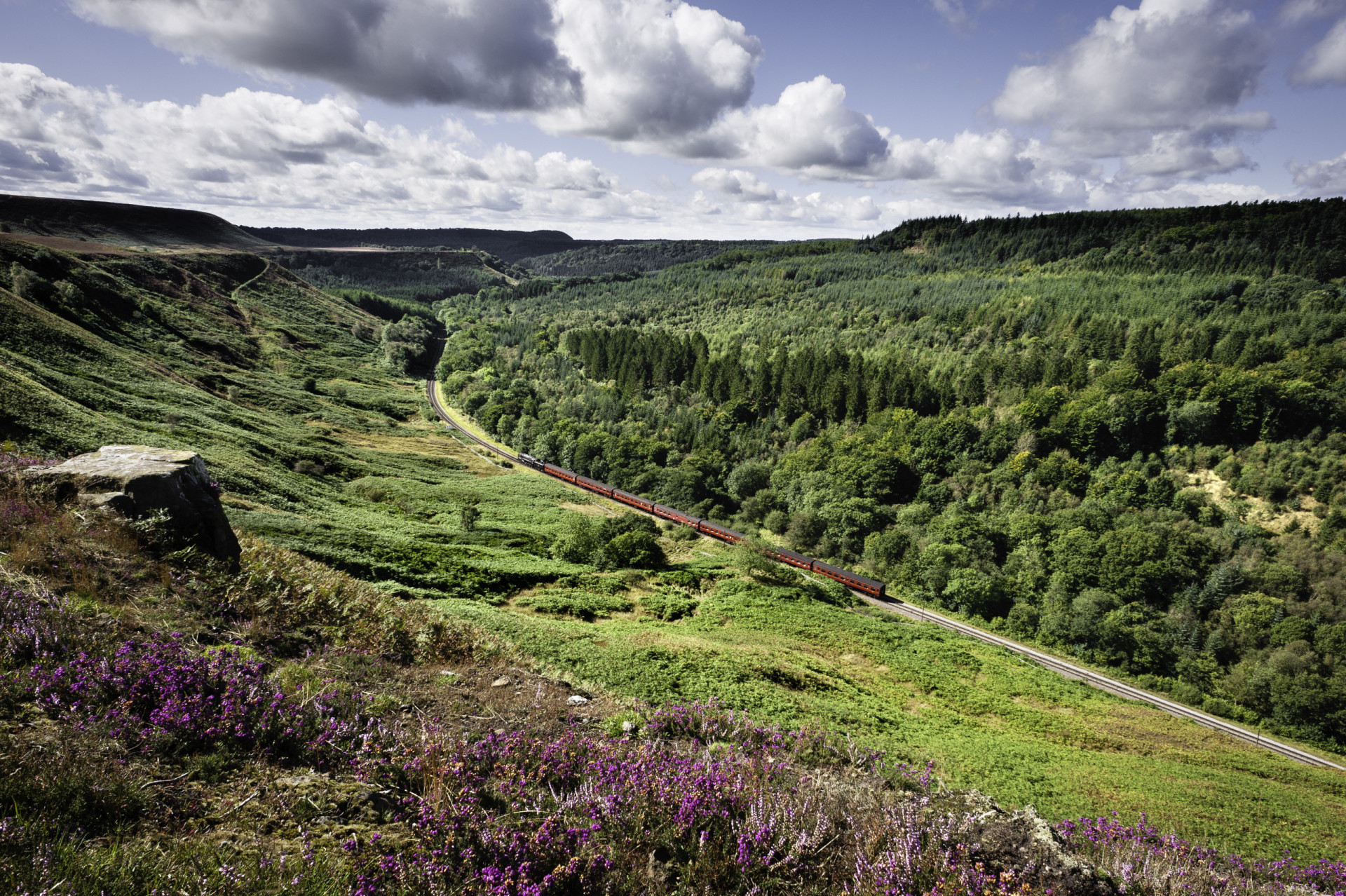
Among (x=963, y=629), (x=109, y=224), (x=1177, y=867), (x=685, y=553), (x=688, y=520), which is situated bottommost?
(x=963, y=629)

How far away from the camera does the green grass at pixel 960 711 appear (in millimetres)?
14445

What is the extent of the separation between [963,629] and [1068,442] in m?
44.6

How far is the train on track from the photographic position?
53.6 m

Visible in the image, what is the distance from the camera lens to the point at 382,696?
25.0ft

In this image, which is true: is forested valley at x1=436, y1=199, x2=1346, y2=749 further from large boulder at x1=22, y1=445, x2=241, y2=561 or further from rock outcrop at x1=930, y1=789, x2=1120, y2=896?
large boulder at x1=22, y1=445, x2=241, y2=561

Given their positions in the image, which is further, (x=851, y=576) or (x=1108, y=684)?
(x=851, y=576)

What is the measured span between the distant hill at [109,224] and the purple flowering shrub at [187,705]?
16708 cm

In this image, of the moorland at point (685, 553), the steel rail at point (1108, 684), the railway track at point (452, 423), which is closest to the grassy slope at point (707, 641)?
the moorland at point (685, 553)

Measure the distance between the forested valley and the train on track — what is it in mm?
5667

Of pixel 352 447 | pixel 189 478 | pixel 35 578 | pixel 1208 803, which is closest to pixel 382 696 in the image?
pixel 35 578

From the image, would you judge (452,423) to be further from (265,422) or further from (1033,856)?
(1033,856)

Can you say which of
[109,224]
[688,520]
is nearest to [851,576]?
[688,520]

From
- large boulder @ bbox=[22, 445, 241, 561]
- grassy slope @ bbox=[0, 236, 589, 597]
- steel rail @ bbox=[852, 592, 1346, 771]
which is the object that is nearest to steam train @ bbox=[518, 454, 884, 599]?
steel rail @ bbox=[852, 592, 1346, 771]

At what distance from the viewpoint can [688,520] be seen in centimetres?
6519
